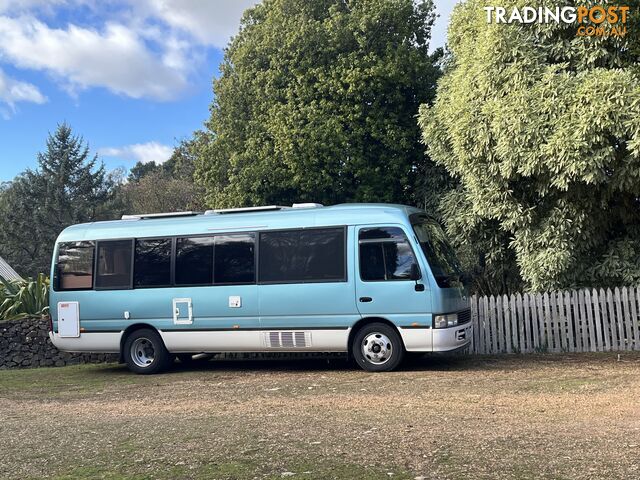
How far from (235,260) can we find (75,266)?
3.55 meters

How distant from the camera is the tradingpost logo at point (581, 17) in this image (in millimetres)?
11516

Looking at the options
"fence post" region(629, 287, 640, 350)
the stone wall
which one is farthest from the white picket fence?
the stone wall

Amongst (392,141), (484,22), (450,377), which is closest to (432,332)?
(450,377)

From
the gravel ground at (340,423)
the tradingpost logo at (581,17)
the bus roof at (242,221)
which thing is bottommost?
the gravel ground at (340,423)

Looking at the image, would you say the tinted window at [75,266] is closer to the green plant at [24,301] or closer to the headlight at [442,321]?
the green plant at [24,301]

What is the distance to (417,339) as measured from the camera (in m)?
10.5

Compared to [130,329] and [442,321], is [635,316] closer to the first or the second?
[442,321]

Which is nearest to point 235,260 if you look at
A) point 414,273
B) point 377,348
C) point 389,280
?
point 389,280

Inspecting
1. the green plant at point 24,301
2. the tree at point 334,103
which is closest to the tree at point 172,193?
the tree at point 334,103

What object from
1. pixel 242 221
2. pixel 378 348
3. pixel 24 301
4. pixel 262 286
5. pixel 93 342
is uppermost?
pixel 242 221

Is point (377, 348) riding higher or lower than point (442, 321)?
lower

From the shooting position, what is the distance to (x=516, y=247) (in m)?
13.5

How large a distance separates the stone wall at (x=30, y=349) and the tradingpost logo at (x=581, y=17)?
11176mm

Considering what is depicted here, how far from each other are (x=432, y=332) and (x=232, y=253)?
155 inches
